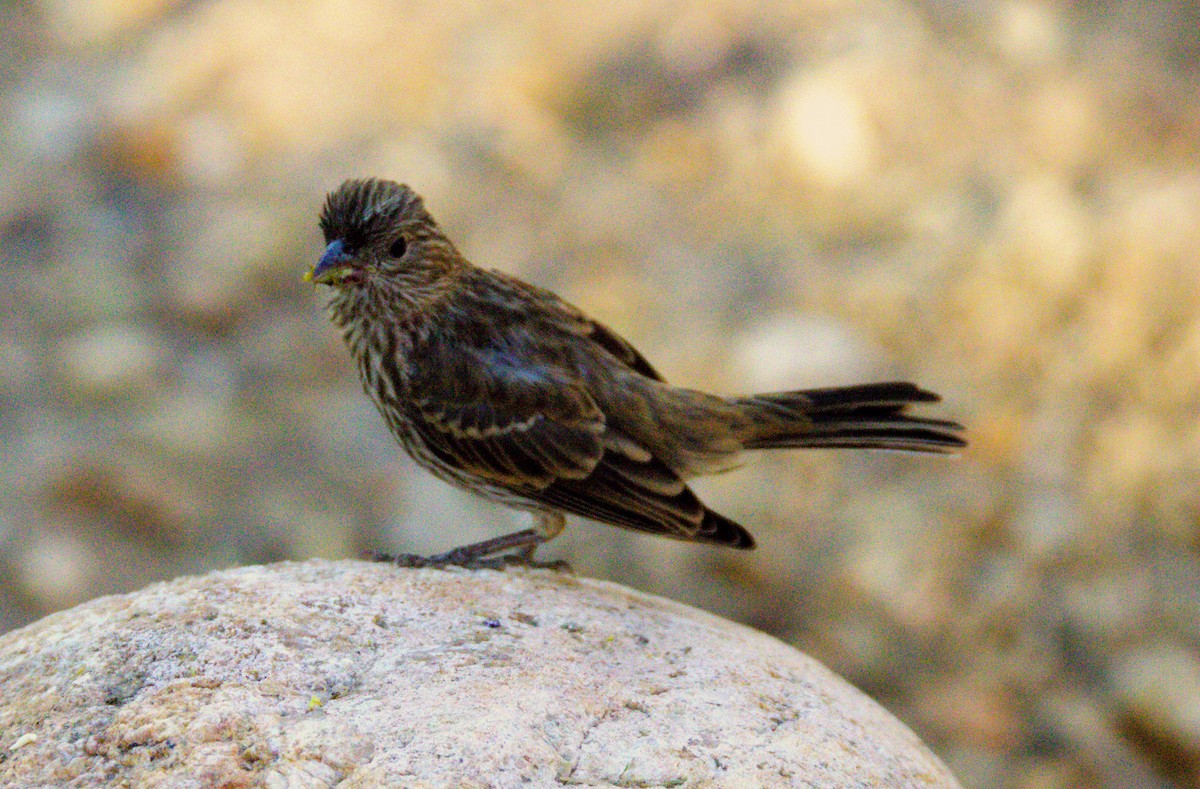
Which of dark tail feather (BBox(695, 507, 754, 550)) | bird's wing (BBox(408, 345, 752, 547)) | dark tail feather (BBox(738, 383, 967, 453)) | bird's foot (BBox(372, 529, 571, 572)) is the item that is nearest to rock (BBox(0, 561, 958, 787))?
bird's foot (BBox(372, 529, 571, 572))

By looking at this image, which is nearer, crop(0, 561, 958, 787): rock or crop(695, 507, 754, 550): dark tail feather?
crop(0, 561, 958, 787): rock

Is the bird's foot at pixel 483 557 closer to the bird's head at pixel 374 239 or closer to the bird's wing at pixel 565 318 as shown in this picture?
the bird's wing at pixel 565 318

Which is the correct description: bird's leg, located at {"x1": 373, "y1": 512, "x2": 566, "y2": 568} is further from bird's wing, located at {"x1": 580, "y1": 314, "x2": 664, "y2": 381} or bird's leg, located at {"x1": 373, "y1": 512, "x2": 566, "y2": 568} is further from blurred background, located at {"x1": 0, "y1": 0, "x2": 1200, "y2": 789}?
blurred background, located at {"x1": 0, "y1": 0, "x2": 1200, "y2": 789}

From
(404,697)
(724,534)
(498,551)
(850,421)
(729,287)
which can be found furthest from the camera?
(729,287)

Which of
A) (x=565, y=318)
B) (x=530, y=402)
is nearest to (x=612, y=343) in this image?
(x=565, y=318)

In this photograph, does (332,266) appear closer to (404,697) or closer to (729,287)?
(404,697)

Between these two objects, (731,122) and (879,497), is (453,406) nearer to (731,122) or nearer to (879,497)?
(879,497)
